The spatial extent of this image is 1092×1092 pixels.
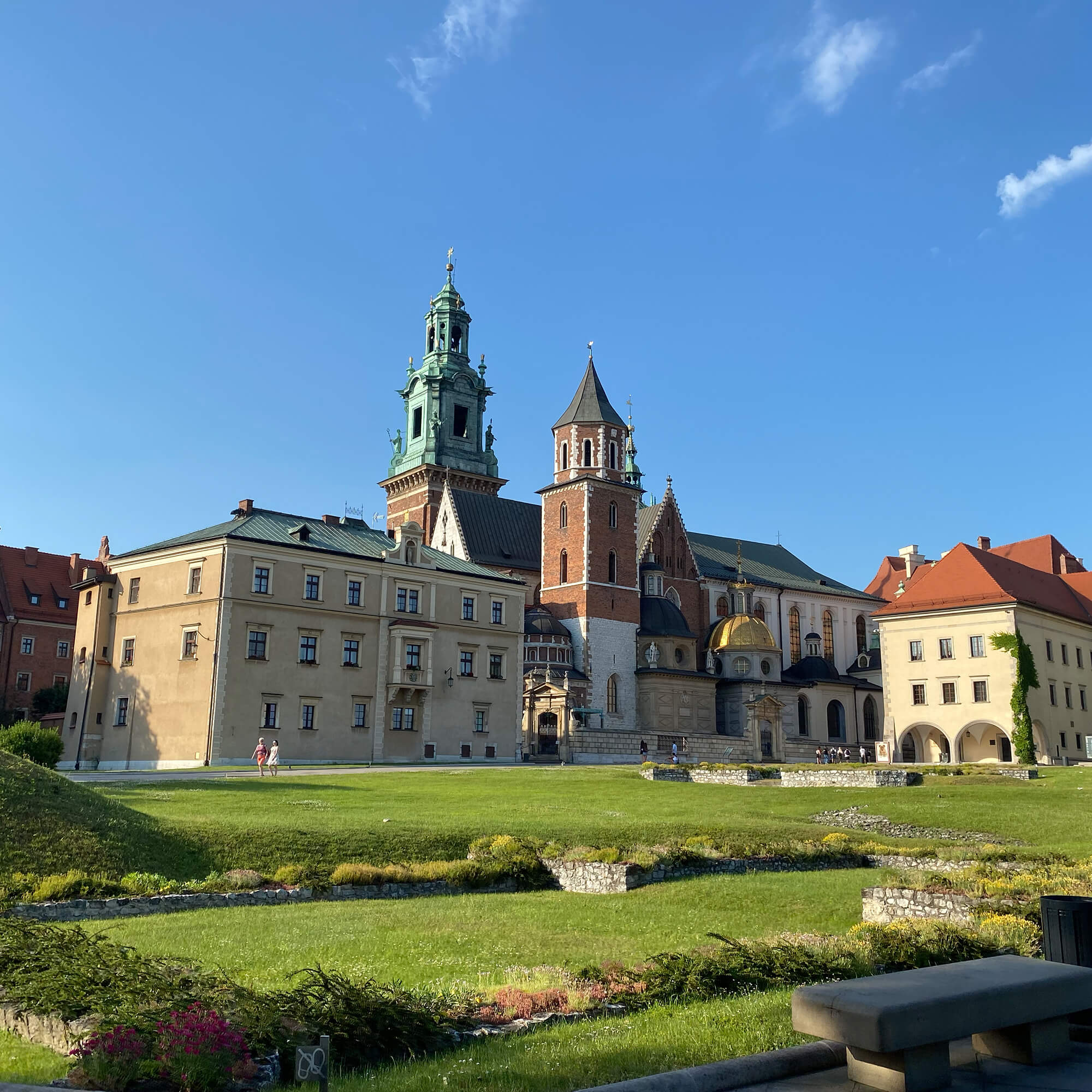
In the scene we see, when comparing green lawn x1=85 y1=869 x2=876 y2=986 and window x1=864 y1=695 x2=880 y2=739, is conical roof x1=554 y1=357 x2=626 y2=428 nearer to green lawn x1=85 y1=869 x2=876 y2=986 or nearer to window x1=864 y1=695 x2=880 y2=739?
window x1=864 y1=695 x2=880 y2=739

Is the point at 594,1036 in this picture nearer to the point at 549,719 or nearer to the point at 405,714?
the point at 405,714

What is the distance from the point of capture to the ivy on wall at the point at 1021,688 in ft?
199

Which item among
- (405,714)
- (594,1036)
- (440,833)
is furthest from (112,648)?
(594,1036)

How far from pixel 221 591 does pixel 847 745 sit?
53.8m

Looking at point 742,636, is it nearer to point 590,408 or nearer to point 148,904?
point 590,408

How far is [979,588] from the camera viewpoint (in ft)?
215

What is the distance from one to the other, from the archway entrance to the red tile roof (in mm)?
21641

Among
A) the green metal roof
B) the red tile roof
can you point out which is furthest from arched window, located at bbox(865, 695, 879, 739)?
the green metal roof

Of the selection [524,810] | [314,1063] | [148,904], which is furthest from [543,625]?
[314,1063]

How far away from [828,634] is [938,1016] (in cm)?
9667

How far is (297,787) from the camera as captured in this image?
106 ft

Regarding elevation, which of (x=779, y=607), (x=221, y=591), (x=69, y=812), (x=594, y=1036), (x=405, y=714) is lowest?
(x=594, y=1036)

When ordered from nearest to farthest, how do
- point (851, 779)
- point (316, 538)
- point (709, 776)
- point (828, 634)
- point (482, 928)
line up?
point (482, 928) → point (851, 779) → point (709, 776) → point (316, 538) → point (828, 634)

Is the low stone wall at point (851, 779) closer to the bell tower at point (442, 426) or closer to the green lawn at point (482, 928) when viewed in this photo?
the green lawn at point (482, 928)
